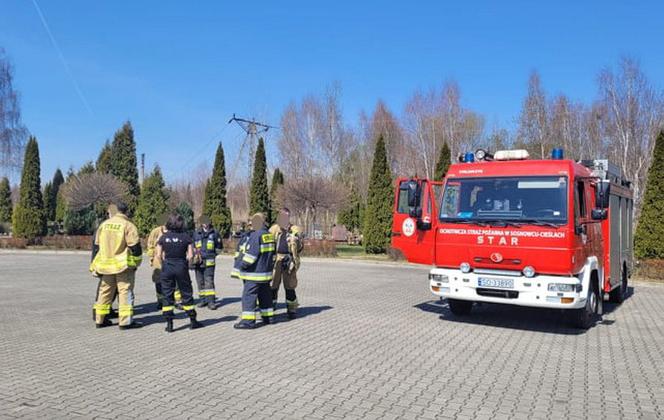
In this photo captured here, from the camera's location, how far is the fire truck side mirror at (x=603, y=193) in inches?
324

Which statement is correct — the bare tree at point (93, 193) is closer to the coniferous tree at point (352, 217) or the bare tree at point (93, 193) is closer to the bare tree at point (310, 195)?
the bare tree at point (310, 195)

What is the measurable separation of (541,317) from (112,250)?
24.7 ft

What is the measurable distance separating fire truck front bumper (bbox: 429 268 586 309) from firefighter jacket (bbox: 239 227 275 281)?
9.01 feet

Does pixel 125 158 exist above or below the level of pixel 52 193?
above

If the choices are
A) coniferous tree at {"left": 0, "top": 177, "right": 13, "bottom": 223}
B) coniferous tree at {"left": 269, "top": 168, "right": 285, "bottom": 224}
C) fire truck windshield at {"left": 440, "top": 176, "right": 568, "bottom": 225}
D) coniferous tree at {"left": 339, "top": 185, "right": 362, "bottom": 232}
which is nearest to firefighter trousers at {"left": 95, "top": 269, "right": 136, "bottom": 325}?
fire truck windshield at {"left": 440, "top": 176, "right": 568, "bottom": 225}

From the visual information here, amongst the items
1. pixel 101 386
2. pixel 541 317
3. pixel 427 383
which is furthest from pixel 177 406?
pixel 541 317

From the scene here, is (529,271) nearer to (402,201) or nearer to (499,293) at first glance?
(499,293)

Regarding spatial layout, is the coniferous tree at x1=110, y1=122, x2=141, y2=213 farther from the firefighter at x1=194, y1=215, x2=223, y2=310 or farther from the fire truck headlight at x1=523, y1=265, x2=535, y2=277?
the fire truck headlight at x1=523, y1=265, x2=535, y2=277

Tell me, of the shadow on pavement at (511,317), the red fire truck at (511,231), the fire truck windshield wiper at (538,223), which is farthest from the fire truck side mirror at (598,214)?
the shadow on pavement at (511,317)

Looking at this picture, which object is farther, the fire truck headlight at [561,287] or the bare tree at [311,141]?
the bare tree at [311,141]

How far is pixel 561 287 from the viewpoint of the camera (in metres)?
7.74

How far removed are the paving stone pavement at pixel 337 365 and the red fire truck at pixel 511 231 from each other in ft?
2.29

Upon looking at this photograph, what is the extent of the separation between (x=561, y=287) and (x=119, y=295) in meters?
6.60

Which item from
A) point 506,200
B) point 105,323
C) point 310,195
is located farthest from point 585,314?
point 310,195
